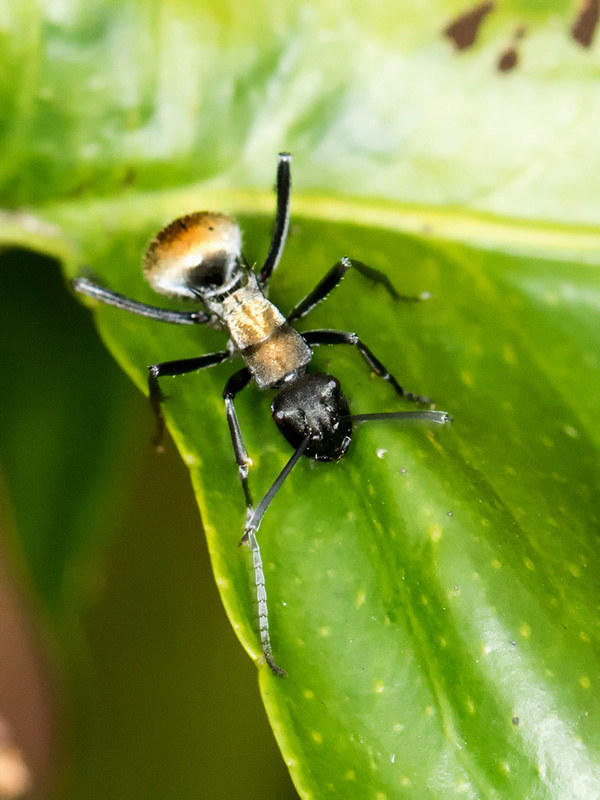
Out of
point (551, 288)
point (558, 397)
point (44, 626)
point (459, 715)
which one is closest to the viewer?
point (459, 715)

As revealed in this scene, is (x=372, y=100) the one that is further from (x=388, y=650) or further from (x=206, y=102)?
(x=388, y=650)

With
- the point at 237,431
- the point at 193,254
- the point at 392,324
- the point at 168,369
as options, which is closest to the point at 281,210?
the point at 193,254

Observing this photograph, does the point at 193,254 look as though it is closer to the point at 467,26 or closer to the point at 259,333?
the point at 259,333

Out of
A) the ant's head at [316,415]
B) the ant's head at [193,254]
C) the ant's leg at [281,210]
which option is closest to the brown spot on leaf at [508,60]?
the ant's leg at [281,210]

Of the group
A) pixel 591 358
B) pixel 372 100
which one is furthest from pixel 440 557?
pixel 372 100

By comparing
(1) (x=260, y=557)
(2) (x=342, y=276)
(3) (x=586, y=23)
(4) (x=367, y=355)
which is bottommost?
(1) (x=260, y=557)

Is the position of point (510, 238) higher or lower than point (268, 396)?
higher

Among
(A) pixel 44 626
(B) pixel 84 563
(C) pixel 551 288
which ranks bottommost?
(A) pixel 44 626

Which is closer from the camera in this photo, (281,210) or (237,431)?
(237,431)
